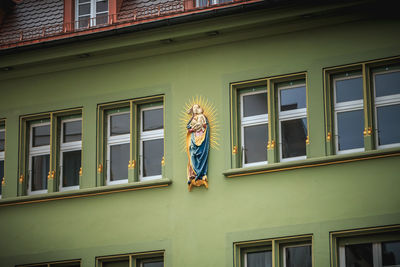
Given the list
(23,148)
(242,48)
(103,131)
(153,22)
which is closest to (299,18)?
(242,48)

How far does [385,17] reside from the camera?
21.5 meters

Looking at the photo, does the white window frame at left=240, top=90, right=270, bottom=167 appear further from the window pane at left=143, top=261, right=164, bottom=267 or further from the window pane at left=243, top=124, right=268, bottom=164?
the window pane at left=143, top=261, right=164, bottom=267

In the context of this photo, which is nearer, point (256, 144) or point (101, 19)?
point (256, 144)

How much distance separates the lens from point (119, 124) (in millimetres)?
23547

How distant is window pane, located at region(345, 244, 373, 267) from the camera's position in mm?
20734

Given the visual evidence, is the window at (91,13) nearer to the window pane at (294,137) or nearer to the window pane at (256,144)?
the window pane at (256,144)

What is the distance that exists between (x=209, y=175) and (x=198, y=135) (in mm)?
781

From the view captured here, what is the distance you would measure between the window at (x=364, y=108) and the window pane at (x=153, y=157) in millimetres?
3348

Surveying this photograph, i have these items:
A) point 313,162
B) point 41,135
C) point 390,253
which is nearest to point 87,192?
point 41,135

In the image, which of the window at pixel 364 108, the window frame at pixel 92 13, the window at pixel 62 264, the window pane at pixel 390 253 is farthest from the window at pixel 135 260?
the window frame at pixel 92 13

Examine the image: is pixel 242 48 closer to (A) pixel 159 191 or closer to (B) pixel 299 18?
(B) pixel 299 18

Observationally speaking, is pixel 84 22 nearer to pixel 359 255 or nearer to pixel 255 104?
pixel 255 104

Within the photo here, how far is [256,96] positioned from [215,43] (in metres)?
1.31

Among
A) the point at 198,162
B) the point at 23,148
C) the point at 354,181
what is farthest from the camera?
the point at 23,148
